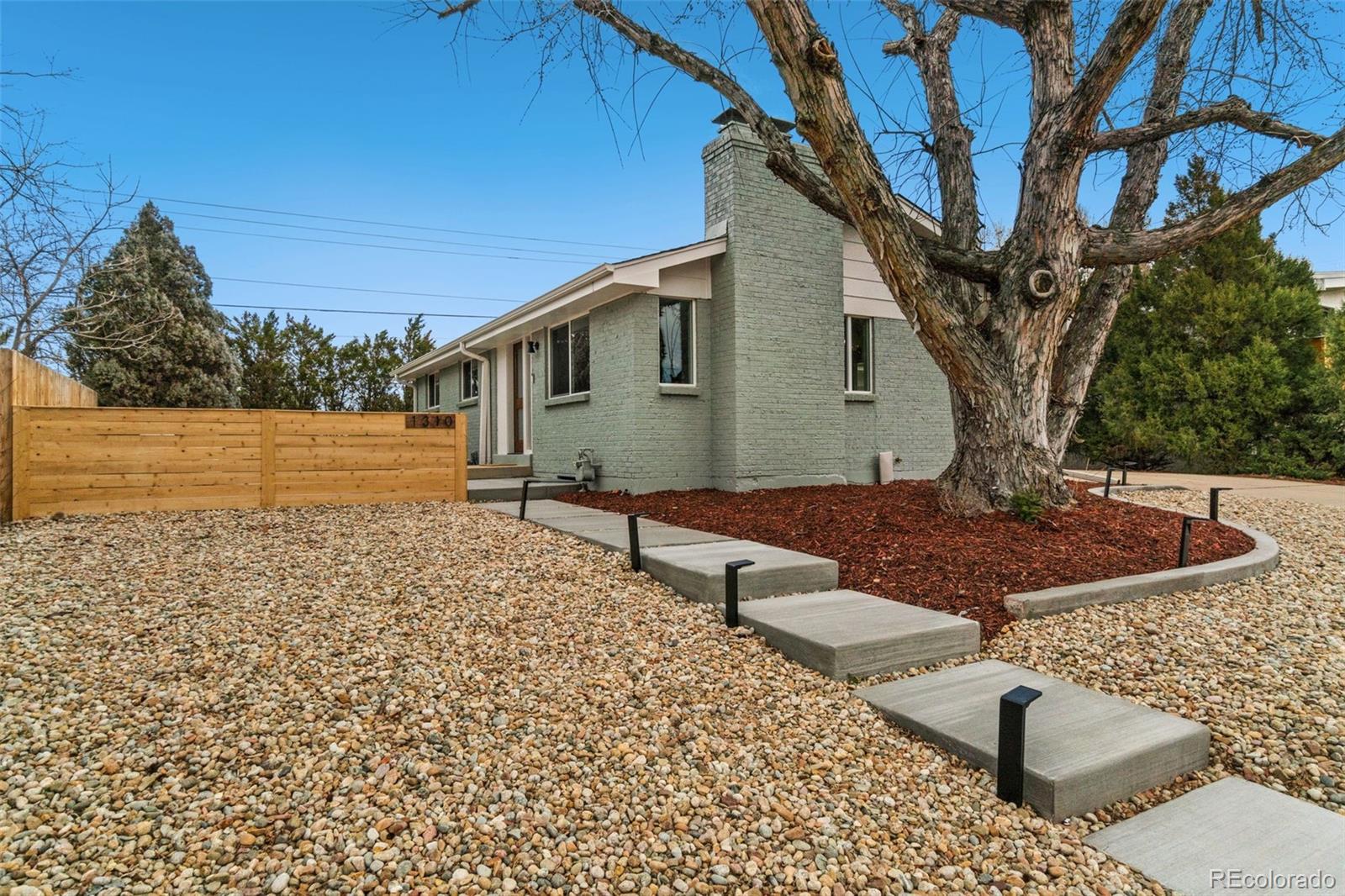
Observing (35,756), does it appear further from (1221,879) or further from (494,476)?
(494,476)

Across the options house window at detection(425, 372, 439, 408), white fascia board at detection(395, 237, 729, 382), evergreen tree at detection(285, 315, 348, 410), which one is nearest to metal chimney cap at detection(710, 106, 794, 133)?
white fascia board at detection(395, 237, 729, 382)

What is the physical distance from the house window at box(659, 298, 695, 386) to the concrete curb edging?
5797mm

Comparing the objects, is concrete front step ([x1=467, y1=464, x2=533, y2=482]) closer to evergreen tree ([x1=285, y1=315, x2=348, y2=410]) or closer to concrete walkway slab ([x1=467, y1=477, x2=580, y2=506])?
concrete walkway slab ([x1=467, y1=477, x2=580, y2=506])

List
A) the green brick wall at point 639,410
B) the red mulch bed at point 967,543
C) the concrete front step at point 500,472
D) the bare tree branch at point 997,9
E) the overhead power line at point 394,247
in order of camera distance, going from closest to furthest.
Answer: the red mulch bed at point 967,543
the bare tree branch at point 997,9
the green brick wall at point 639,410
the concrete front step at point 500,472
the overhead power line at point 394,247

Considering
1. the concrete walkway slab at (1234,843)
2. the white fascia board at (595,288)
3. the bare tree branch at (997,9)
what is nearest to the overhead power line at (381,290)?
the white fascia board at (595,288)

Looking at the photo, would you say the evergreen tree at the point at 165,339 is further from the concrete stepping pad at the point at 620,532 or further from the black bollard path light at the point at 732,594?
the black bollard path light at the point at 732,594

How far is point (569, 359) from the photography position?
33.6 feet

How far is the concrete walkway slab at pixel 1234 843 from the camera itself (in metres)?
1.65

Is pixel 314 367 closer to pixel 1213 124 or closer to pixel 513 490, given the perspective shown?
pixel 513 490

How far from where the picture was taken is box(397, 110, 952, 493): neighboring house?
8.62m

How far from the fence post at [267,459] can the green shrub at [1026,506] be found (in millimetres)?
7543

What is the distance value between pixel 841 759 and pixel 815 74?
395 cm

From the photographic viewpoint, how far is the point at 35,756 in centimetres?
213

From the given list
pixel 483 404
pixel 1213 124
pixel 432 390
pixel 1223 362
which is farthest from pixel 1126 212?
pixel 432 390
